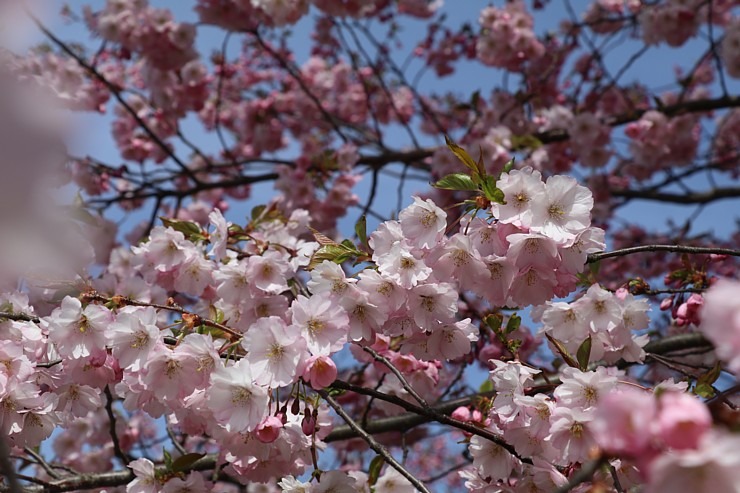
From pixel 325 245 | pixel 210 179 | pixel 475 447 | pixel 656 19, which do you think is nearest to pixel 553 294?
pixel 475 447

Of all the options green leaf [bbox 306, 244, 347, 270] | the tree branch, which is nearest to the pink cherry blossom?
green leaf [bbox 306, 244, 347, 270]

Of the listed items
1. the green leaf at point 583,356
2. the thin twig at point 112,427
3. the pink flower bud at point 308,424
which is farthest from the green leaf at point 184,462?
the green leaf at point 583,356

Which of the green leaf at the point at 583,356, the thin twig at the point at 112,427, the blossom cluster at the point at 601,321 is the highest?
the blossom cluster at the point at 601,321

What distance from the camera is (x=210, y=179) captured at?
6.68m

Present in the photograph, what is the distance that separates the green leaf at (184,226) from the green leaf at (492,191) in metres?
1.29

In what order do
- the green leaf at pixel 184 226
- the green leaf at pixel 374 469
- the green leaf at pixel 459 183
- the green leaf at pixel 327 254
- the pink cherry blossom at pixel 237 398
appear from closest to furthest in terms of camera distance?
the pink cherry blossom at pixel 237 398, the green leaf at pixel 459 183, the green leaf at pixel 327 254, the green leaf at pixel 374 469, the green leaf at pixel 184 226

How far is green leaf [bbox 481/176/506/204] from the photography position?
5.58 ft

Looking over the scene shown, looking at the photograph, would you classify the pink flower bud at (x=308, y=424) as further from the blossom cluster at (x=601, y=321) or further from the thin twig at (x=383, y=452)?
the blossom cluster at (x=601, y=321)

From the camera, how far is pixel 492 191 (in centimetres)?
171

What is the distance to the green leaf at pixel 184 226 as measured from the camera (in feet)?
8.09

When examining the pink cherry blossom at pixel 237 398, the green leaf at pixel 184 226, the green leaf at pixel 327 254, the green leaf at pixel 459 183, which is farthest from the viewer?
the green leaf at pixel 184 226

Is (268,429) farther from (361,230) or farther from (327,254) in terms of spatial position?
(361,230)

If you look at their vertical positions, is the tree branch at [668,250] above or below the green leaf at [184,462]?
above

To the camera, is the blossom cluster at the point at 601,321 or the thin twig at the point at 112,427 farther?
the thin twig at the point at 112,427
